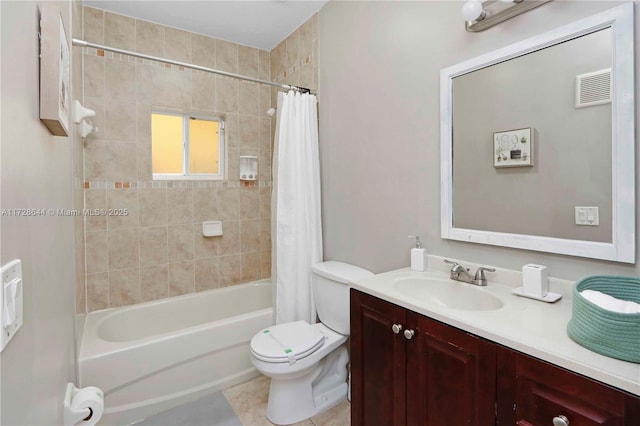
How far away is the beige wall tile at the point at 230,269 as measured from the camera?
9.48 feet

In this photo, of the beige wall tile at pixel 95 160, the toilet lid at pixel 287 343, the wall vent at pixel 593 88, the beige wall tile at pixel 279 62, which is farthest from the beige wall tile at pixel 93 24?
the wall vent at pixel 593 88

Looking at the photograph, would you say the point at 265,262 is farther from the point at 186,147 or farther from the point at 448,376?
the point at 448,376

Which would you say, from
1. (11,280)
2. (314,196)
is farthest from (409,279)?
(11,280)

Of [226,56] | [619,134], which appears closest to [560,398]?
[619,134]

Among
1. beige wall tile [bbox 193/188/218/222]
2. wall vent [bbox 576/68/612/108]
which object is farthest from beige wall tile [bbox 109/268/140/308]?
wall vent [bbox 576/68/612/108]

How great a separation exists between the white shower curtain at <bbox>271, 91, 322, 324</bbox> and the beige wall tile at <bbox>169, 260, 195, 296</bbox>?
3.03 feet

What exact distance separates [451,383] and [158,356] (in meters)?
1.70

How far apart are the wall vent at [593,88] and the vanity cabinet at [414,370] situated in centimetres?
93

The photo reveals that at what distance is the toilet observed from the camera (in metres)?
1.70

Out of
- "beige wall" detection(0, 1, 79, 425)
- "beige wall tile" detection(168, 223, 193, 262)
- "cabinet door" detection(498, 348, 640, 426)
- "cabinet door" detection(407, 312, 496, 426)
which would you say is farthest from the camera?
"beige wall tile" detection(168, 223, 193, 262)

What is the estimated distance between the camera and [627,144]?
3.40ft

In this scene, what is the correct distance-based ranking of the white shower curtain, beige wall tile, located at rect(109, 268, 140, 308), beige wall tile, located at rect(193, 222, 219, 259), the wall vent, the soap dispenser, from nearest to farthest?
the wall vent → the soap dispenser → the white shower curtain → beige wall tile, located at rect(109, 268, 140, 308) → beige wall tile, located at rect(193, 222, 219, 259)

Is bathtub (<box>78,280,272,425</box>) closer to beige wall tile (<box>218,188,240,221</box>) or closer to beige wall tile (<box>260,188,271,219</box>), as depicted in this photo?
beige wall tile (<box>218,188,240,221</box>)

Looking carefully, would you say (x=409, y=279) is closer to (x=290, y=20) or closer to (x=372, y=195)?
(x=372, y=195)
